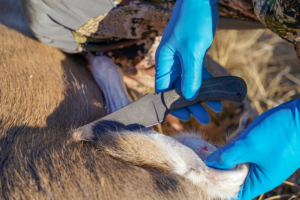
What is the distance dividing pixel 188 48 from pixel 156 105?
0.27 meters

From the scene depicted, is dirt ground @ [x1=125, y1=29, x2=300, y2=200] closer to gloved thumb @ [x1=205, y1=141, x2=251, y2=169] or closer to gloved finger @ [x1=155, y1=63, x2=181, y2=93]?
gloved finger @ [x1=155, y1=63, x2=181, y2=93]

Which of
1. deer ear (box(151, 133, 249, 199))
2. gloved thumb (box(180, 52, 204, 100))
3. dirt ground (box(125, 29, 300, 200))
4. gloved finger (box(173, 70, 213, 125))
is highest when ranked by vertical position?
gloved thumb (box(180, 52, 204, 100))

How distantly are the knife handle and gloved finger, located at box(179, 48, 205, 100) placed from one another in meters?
0.03

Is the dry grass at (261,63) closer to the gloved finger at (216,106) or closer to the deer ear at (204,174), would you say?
the gloved finger at (216,106)

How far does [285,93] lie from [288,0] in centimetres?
202

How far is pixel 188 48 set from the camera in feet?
2.92

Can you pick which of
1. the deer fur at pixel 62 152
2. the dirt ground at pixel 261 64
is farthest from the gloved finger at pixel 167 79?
the dirt ground at pixel 261 64

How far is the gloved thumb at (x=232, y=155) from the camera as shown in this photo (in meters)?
0.74

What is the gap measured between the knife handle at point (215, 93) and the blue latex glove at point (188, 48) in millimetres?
34

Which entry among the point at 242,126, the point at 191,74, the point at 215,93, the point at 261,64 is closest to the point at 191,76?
the point at 191,74

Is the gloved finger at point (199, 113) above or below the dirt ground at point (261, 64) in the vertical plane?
above

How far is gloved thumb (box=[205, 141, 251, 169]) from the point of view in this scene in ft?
2.41

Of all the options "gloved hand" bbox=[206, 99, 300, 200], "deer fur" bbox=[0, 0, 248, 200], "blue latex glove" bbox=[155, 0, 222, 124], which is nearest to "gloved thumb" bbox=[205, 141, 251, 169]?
"gloved hand" bbox=[206, 99, 300, 200]

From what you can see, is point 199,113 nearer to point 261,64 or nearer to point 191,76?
point 191,76
